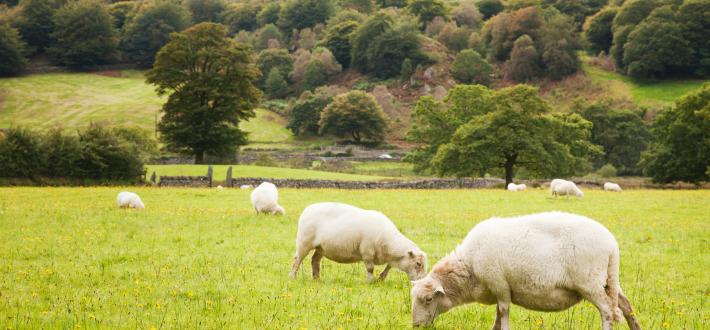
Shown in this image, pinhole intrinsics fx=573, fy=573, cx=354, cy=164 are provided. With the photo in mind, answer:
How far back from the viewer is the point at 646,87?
113938mm

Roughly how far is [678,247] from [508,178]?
107 ft

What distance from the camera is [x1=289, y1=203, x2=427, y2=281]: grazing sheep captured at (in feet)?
36.1

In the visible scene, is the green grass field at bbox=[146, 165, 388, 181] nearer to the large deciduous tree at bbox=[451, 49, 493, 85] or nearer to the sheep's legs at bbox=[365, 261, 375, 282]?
the sheep's legs at bbox=[365, 261, 375, 282]

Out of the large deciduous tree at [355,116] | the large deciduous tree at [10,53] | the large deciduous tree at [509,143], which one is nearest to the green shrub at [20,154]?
Answer: the large deciduous tree at [509,143]

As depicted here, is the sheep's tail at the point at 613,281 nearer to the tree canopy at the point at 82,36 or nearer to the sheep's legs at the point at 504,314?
the sheep's legs at the point at 504,314

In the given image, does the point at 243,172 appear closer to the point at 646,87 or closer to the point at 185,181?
the point at 185,181

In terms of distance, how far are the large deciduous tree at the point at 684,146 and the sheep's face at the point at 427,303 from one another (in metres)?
55.7

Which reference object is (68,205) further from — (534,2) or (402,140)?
(534,2)

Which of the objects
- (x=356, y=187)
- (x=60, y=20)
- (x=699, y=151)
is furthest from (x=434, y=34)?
(x=356, y=187)

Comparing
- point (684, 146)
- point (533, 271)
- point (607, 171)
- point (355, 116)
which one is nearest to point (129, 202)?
point (533, 271)

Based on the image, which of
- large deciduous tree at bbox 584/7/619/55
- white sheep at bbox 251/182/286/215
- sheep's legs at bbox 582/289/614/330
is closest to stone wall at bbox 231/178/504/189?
white sheep at bbox 251/182/286/215

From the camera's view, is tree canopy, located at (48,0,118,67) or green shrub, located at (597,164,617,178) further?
tree canopy, located at (48,0,118,67)

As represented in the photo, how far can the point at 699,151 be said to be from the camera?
179ft

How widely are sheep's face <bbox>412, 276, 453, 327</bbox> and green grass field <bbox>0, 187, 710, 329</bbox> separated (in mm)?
315
